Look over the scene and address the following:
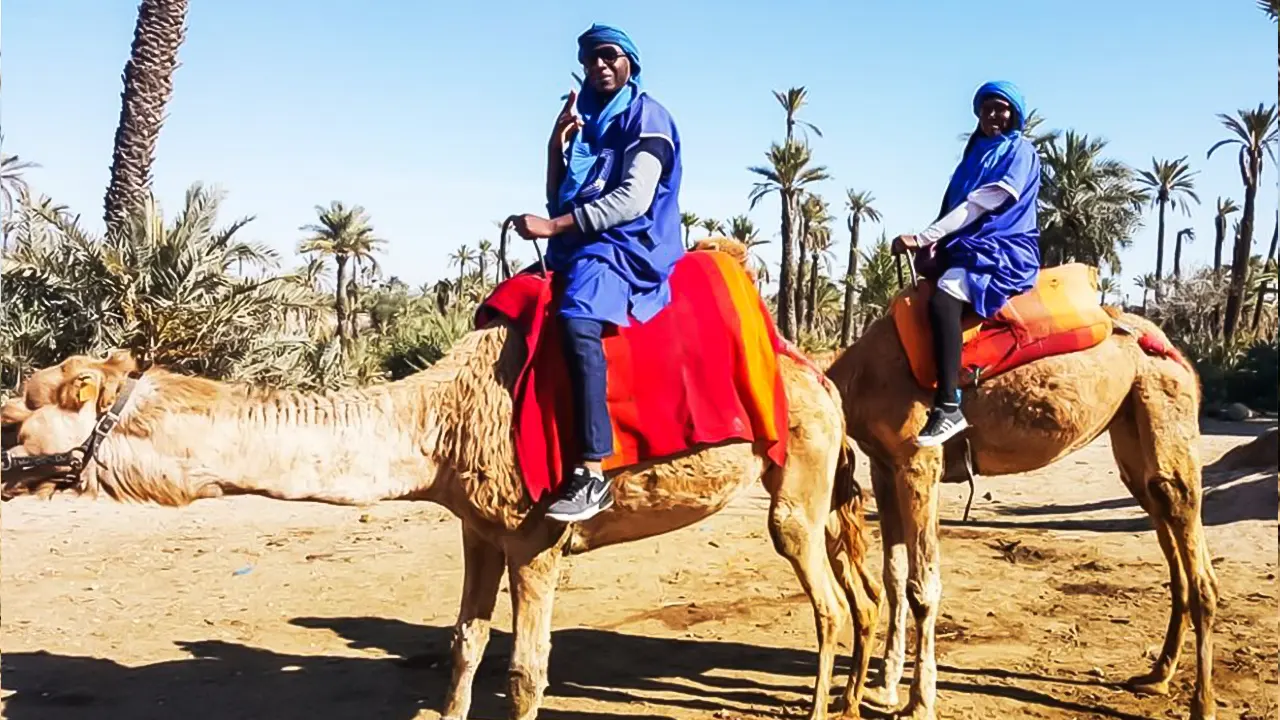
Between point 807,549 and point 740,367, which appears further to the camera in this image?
point 807,549

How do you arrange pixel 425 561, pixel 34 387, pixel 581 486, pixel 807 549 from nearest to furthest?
pixel 34 387
pixel 581 486
pixel 807 549
pixel 425 561

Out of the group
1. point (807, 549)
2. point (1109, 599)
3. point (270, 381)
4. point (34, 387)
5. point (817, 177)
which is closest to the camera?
point (34, 387)

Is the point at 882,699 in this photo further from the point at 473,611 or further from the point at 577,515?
the point at 577,515

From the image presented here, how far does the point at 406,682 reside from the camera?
577cm

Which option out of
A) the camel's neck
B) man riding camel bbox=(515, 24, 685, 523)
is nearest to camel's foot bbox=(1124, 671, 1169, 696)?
man riding camel bbox=(515, 24, 685, 523)

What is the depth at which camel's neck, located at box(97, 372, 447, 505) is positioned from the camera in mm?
3441

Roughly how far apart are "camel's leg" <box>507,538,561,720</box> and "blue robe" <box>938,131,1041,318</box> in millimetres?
2588

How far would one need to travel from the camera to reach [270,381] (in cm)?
1334

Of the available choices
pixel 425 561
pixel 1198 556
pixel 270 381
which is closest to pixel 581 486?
pixel 1198 556

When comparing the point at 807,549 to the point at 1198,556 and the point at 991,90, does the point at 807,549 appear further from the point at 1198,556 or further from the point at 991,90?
the point at 991,90

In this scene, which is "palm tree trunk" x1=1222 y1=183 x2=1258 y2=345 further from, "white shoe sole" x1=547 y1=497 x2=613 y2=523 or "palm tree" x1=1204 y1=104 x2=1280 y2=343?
"white shoe sole" x1=547 y1=497 x2=613 y2=523

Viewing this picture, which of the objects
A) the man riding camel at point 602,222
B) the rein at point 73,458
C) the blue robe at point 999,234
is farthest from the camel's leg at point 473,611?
the blue robe at point 999,234

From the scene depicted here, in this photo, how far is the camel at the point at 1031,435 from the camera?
17.0ft

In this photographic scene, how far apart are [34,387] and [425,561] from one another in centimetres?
548
